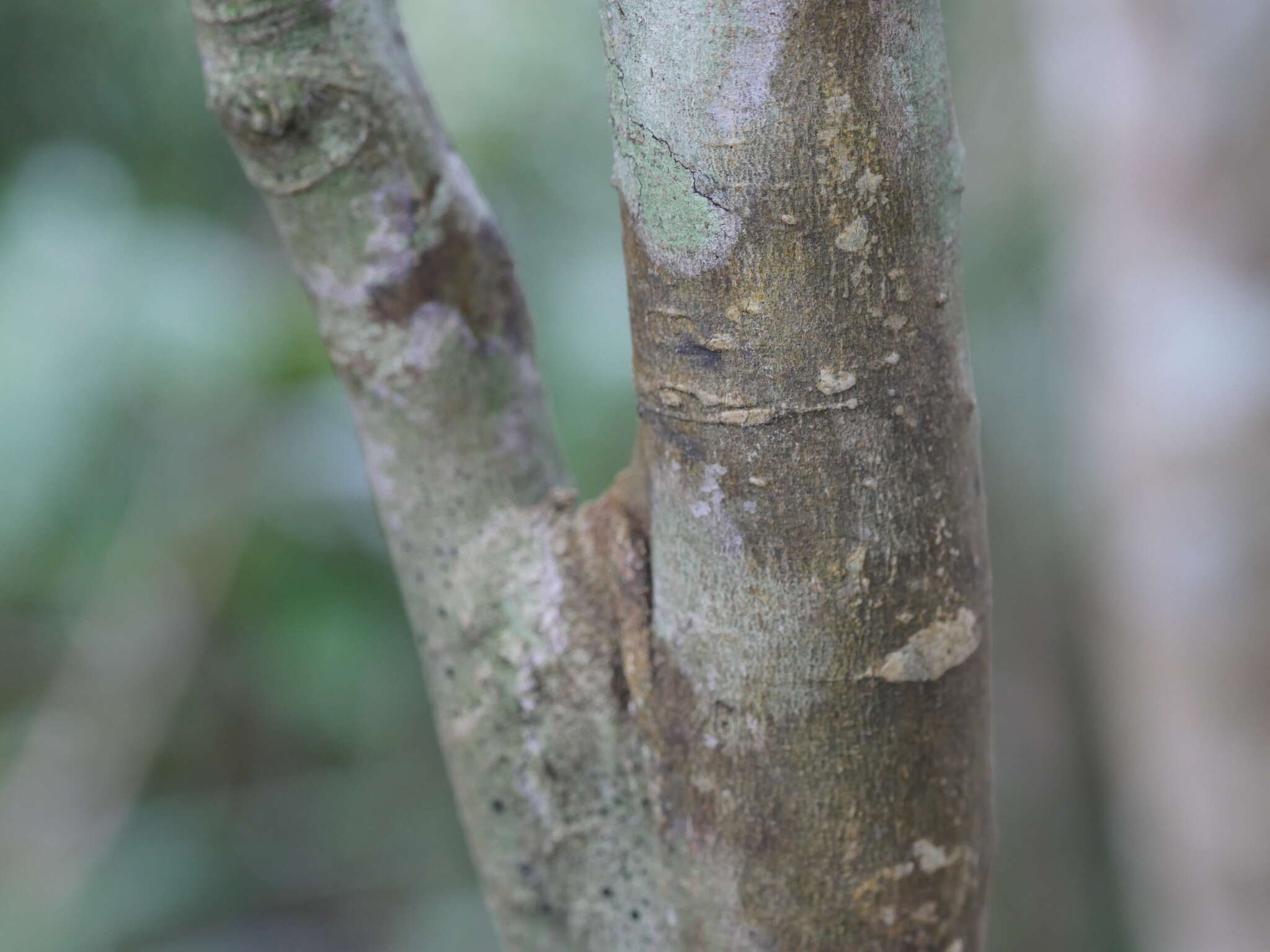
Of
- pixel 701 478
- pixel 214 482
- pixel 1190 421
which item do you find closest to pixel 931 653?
pixel 701 478

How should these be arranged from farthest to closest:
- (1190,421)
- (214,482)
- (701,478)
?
1. (214,482)
2. (1190,421)
3. (701,478)

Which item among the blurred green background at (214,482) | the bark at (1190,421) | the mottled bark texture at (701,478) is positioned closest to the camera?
the mottled bark texture at (701,478)

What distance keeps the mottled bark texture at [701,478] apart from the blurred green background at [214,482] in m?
1.34

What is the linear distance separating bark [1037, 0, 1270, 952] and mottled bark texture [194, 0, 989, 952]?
3.89ft

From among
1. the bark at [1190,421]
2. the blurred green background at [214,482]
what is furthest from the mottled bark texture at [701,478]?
the blurred green background at [214,482]

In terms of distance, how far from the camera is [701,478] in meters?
0.44

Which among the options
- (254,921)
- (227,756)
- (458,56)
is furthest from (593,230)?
(254,921)

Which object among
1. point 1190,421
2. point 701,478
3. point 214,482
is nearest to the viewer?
point 701,478

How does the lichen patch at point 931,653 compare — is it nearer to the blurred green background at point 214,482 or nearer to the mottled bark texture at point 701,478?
the mottled bark texture at point 701,478

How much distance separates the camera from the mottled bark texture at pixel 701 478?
391mm

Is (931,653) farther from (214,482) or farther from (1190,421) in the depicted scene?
(214,482)

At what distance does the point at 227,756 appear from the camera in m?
2.18

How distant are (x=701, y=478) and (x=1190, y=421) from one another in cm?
135

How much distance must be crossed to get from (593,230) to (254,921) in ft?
4.64
